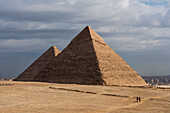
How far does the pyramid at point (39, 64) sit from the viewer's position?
87.9 m

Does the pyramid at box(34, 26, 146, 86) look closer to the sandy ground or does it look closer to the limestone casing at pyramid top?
the limestone casing at pyramid top

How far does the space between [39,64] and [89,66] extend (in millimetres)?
33396

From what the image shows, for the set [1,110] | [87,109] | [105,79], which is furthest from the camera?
[105,79]

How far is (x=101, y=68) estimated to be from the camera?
5934cm

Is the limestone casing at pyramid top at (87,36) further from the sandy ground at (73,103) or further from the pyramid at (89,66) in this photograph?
the sandy ground at (73,103)

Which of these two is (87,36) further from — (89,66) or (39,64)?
(39,64)

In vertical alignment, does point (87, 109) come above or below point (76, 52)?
below

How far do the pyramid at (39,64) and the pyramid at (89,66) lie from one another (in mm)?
18168

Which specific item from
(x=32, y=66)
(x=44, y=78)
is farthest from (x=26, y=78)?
(x=44, y=78)

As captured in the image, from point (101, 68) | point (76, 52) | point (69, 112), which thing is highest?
point (76, 52)

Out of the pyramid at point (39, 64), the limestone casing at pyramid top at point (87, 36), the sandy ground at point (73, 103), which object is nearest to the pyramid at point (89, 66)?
the limestone casing at pyramid top at point (87, 36)

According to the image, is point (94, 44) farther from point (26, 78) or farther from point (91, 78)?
point (26, 78)

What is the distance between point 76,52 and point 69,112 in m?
46.2

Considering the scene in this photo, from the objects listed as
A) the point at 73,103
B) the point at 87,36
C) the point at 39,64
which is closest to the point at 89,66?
the point at 87,36
